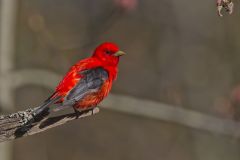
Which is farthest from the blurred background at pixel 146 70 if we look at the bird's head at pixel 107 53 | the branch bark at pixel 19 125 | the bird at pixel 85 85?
the branch bark at pixel 19 125

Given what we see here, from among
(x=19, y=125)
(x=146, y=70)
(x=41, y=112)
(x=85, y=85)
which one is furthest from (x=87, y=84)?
(x=146, y=70)

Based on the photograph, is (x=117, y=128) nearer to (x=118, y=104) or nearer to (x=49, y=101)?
(x=118, y=104)

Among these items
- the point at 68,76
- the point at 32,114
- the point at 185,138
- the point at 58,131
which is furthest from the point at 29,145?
the point at 32,114

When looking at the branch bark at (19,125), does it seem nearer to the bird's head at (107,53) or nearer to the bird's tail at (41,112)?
the bird's tail at (41,112)

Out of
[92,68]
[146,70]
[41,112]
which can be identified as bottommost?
[146,70]

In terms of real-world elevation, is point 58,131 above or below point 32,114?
below

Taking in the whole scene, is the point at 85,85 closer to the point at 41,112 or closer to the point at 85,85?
the point at 85,85
